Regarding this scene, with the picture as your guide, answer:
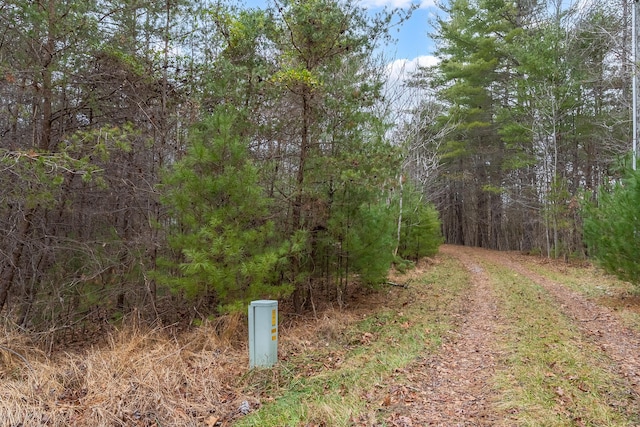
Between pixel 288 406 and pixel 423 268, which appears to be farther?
pixel 423 268

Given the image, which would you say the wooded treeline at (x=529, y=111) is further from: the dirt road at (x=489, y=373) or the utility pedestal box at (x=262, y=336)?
the utility pedestal box at (x=262, y=336)

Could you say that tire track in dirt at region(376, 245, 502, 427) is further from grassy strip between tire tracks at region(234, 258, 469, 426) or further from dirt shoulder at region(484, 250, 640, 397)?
dirt shoulder at region(484, 250, 640, 397)

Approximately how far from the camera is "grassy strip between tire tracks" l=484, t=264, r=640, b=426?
11.5 feet

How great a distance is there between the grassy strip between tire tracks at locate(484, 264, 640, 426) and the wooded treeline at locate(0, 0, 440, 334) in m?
3.29

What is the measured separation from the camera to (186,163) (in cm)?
636

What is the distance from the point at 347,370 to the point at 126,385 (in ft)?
7.66

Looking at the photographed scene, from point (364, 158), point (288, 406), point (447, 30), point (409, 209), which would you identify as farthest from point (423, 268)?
point (447, 30)

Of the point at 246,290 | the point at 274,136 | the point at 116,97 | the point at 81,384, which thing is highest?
the point at 116,97

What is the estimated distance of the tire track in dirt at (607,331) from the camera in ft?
15.8

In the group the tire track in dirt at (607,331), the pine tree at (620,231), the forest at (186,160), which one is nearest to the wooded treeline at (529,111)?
the pine tree at (620,231)

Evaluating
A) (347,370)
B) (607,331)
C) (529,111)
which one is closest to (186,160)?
(347,370)

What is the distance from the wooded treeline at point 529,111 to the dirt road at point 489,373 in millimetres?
8605

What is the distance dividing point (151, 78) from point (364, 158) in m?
4.10

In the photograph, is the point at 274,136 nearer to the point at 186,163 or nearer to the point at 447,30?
the point at 186,163
